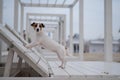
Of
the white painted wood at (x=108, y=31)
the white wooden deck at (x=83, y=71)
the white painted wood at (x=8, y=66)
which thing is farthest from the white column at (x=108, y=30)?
the white painted wood at (x=8, y=66)

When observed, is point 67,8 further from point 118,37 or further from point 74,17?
point 118,37

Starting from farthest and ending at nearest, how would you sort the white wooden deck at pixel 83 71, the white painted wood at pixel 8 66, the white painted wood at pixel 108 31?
the white painted wood at pixel 108 31
the white wooden deck at pixel 83 71
the white painted wood at pixel 8 66

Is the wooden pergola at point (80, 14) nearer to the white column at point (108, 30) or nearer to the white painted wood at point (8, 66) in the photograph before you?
the white column at point (108, 30)

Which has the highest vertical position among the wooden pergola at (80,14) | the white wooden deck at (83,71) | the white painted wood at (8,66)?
the wooden pergola at (80,14)

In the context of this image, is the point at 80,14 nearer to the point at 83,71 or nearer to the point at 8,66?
the point at 83,71

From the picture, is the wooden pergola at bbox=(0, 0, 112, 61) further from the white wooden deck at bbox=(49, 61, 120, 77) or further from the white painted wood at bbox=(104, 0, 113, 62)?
the white wooden deck at bbox=(49, 61, 120, 77)

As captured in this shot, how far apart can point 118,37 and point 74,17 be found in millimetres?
8940

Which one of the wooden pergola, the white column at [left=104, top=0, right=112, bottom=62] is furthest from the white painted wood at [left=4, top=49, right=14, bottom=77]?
the white column at [left=104, top=0, right=112, bottom=62]

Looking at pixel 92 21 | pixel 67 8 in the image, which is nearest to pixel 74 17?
pixel 67 8

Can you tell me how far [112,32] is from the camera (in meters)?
9.16

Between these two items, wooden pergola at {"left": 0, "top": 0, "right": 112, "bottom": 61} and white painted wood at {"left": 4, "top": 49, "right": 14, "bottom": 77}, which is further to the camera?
wooden pergola at {"left": 0, "top": 0, "right": 112, "bottom": 61}

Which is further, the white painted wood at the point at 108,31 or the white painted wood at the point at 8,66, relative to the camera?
the white painted wood at the point at 108,31

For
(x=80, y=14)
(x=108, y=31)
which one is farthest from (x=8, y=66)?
(x=80, y=14)

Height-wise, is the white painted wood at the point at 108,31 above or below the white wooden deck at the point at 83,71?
above
